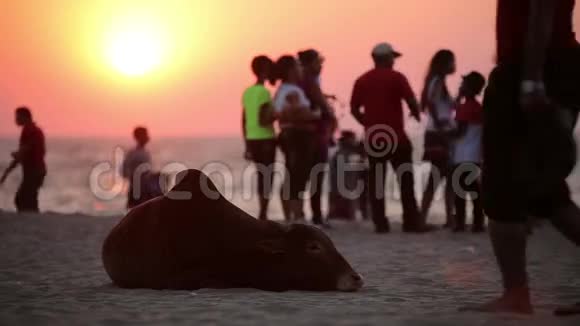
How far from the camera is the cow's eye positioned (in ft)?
19.6

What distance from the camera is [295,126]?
1112 cm

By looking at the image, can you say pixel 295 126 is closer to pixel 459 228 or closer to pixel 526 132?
pixel 459 228

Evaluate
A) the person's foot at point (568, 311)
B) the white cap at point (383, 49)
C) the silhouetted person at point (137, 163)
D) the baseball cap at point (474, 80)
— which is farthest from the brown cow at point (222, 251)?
the silhouetted person at point (137, 163)

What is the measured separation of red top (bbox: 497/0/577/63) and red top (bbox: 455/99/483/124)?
631cm

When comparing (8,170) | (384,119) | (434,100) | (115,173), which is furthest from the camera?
(115,173)

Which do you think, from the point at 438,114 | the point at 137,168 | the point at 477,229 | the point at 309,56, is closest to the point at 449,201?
the point at 477,229

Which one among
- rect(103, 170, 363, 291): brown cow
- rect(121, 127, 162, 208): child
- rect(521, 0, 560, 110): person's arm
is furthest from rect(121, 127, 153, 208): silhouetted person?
rect(521, 0, 560, 110): person's arm

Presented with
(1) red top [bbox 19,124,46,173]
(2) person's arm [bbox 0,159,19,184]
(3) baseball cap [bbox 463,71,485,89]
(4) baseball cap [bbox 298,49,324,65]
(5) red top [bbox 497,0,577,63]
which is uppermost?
(4) baseball cap [bbox 298,49,324,65]

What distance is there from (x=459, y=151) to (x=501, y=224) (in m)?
6.41

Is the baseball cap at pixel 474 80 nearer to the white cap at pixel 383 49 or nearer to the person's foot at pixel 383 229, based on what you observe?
the white cap at pixel 383 49

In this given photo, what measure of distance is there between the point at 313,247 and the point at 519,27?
1.89 meters

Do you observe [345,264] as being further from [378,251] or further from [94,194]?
[94,194]

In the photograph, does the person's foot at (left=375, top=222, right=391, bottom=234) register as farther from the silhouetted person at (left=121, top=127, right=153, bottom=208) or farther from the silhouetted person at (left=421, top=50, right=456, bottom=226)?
the silhouetted person at (left=121, top=127, right=153, bottom=208)

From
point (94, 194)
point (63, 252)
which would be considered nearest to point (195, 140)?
point (94, 194)
